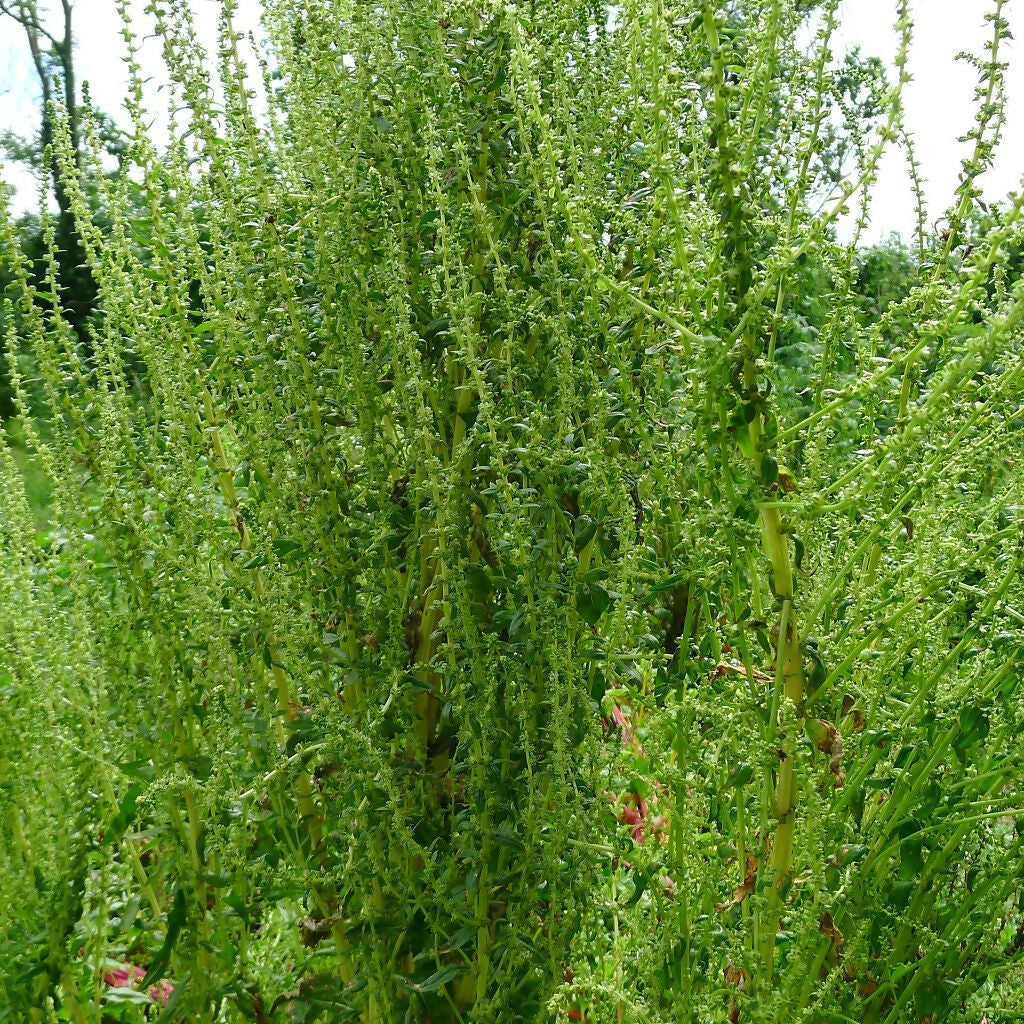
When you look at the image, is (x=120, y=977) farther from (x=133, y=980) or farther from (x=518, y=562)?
(x=518, y=562)

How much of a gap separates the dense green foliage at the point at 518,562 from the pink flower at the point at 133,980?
156mm

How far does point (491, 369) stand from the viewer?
1.72 meters

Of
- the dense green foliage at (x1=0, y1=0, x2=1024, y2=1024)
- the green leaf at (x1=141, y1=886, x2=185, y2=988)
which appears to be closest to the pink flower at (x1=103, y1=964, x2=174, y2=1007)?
the dense green foliage at (x1=0, y1=0, x2=1024, y2=1024)

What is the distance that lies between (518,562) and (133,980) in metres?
1.52

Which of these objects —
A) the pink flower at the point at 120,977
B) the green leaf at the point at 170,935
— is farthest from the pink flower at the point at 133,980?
the green leaf at the point at 170,935

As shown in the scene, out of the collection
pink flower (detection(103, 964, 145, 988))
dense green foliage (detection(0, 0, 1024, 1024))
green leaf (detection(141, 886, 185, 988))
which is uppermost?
dense green foliage (detection(0, 0, 1024, 1024))

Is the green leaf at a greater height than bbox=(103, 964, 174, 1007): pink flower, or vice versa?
the green leaf

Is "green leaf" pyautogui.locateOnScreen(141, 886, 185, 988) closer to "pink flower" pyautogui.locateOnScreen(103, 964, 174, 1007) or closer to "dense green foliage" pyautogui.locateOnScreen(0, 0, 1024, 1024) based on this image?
"dense green foliage" pyautogui.locateOnScreen(0, 0, 1024, 1024)

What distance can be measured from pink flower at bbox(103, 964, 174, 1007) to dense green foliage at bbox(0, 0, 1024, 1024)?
16cm

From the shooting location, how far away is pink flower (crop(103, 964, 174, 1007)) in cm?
239

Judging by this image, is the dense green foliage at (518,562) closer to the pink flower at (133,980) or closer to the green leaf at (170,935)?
the green leaf at (170,935)

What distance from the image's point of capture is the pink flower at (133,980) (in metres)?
2.39

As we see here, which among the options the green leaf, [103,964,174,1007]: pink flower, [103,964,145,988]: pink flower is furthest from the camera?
[103,964,145,988]: pink flower

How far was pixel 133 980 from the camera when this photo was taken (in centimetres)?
239
